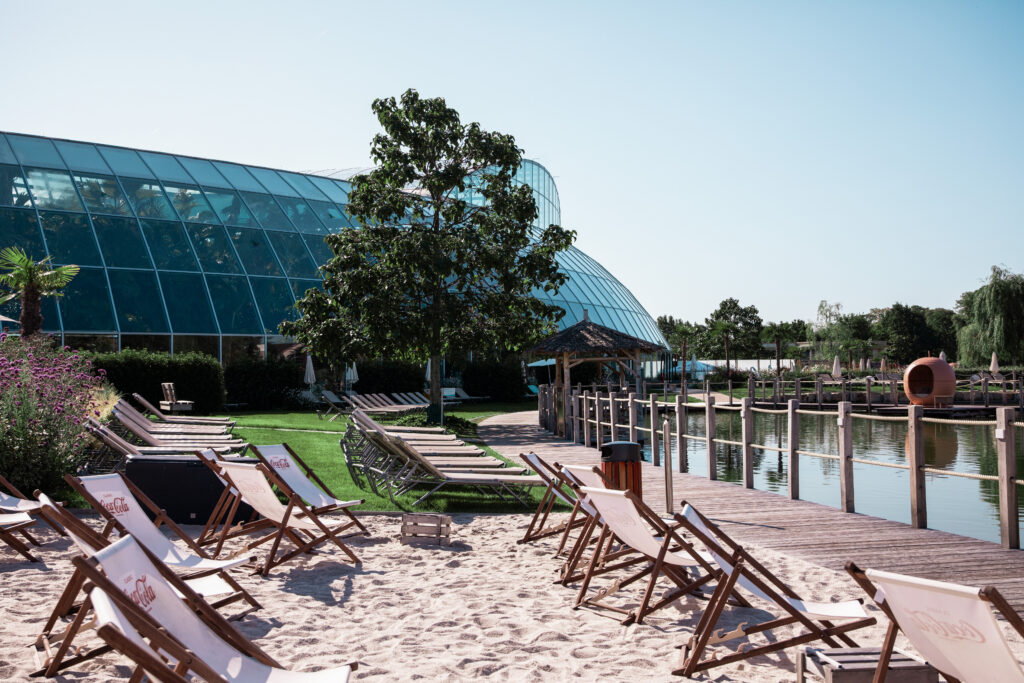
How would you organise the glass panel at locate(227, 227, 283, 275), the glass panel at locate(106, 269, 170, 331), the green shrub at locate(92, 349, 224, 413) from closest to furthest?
1. the green shrub at locate(92, 349, 224, 413)
2. the glass panel at locate(106, 269, 170, 331)
3. the glass panel at locate(227, 227, 283, 275)

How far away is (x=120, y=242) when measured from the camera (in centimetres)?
2525

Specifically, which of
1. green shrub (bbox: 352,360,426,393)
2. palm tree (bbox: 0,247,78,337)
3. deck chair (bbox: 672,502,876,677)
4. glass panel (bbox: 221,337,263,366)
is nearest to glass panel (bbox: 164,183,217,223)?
glass panel (bbox: 221,337,263,366)

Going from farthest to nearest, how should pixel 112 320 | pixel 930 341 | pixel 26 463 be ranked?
pixel 930 341 → pixel 112 320 → pixel 26 463

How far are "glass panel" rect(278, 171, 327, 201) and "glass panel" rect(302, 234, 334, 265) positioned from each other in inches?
116

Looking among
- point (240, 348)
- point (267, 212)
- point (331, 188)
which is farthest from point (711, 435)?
point (331, 188)

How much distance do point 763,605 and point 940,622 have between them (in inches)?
112

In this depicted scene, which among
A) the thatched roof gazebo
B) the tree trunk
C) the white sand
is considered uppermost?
the tree trunk

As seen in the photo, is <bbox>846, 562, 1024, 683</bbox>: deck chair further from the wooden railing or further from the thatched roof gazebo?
the thatched roof gazebo

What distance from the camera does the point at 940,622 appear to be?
9.43 ft

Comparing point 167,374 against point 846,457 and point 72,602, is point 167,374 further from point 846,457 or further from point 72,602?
point 72,602

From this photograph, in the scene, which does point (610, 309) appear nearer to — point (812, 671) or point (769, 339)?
point (812, 671)

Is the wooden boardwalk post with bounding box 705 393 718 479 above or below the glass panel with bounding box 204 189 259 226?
below

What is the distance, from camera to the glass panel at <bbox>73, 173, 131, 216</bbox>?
2631cm

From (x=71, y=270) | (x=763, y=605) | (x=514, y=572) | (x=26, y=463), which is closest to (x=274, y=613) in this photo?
(x=514, y=572)
